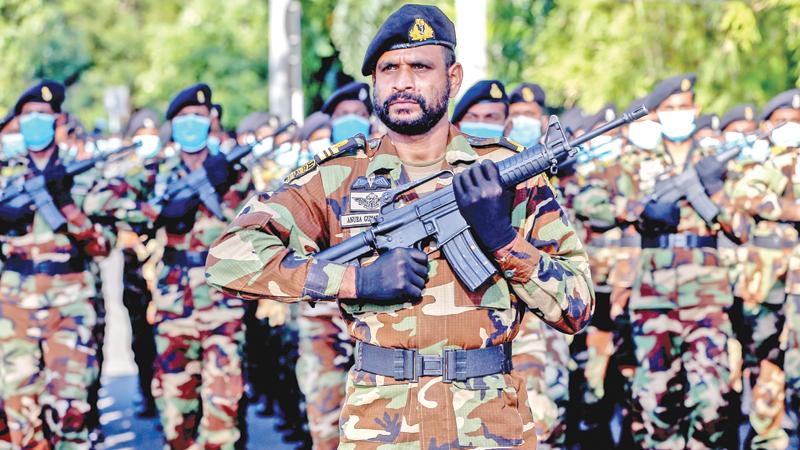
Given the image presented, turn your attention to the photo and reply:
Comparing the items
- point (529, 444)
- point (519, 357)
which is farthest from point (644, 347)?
point (529, 444)

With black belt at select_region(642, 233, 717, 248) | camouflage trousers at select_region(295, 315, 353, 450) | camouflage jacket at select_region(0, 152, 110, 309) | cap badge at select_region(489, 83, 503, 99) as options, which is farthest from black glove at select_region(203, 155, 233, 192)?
black belt at select_region(642, 233, 717, 248)

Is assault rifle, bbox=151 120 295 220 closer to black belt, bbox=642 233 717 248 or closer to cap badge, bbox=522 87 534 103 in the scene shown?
cap badge, bbox=522 87 534 103

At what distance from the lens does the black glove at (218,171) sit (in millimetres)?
7273

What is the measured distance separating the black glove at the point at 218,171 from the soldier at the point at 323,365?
903 millimetres

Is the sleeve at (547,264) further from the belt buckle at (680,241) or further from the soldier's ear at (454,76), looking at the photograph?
the belt buckle at (680,241)

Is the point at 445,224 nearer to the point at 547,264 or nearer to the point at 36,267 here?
the point at 547,264

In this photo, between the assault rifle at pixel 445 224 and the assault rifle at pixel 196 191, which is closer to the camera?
the assault rifle at pixel 445 224

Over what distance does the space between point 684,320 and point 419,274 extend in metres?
3.63

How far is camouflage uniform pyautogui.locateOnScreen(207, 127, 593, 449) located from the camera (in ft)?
12.0

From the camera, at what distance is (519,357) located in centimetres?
618

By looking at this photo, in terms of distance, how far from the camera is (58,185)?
7.16 meters

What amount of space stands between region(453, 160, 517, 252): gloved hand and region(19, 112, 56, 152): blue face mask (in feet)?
13.9

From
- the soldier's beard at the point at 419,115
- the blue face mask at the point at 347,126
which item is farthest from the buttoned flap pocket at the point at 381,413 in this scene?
the blue face mask at the point at 347,126

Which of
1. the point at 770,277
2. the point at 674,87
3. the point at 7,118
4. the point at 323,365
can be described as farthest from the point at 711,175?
the point at 7,118
